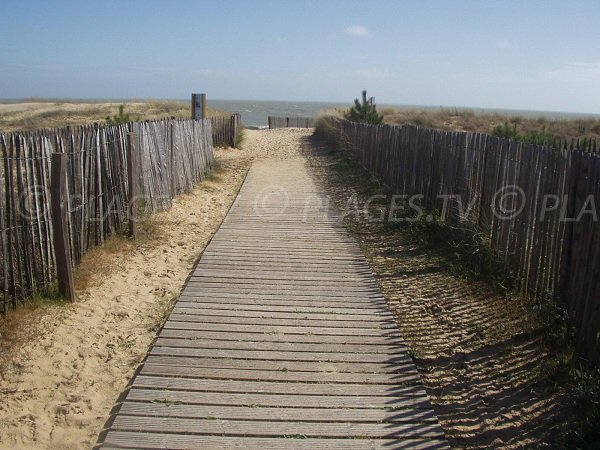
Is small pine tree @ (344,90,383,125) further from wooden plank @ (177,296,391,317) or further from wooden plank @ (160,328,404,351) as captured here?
wooden plank @ (160,328,404,351)

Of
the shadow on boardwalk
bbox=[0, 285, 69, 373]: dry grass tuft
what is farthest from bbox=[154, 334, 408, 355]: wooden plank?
bbox=[0, 285, 69, 373]: dry grass tuft

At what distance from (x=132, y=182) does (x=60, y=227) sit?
2.71 meters

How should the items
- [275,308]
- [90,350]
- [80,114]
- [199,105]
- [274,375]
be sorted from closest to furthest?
[274,375]
[90,350]
[275,308]
[199,105]
[80,114]

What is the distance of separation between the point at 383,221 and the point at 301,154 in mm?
12849

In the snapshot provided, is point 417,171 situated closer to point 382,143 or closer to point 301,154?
point 382,143

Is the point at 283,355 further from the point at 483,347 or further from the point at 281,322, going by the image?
the point at 483,347

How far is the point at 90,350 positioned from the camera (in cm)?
455

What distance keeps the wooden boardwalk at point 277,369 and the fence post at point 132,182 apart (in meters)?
1.45

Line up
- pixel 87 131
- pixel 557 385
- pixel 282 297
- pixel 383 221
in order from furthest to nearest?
1. pixel 383 221
2. pixel 87 131
3. pixel 282 297
4. pixel 557 385

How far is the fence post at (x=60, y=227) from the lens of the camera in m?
5.22

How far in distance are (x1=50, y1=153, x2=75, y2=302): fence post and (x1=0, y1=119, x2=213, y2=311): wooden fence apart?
6 cm

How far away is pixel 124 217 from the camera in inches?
306

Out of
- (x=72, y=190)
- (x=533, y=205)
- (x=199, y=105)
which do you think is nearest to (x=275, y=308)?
(x=72, y=190)

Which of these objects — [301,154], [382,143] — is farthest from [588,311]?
[301,154]
